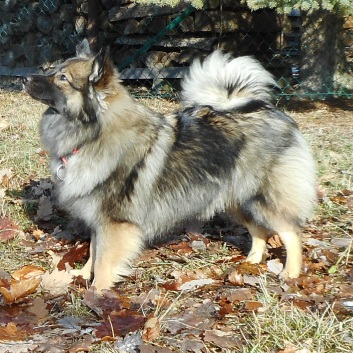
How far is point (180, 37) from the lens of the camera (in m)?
8.10

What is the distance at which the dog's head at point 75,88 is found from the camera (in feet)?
10.1

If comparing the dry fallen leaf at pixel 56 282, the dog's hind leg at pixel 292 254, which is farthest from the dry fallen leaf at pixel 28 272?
the dog's hind leg at pixel 292 254

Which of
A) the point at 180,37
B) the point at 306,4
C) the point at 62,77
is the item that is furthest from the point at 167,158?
the point at 180,37

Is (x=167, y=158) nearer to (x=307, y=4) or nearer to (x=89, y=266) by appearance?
(x=89, y=266)

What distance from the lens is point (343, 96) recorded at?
7387 millimetres

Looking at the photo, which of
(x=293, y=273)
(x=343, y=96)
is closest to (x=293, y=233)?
(x=293, y=273)

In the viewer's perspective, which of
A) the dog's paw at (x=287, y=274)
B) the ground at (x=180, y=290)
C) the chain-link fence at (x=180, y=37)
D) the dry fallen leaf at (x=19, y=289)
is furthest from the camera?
the chain-link fence at (x=180, y=37)

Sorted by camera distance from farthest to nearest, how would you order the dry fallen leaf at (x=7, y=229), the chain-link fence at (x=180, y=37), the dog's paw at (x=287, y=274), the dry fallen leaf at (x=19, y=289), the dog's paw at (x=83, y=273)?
the chain-link fence at (x=180, y=37) < the dry fallen leaf at (x=7, y=229) < the dog's paw at (x=83, y=273) < the dog's paw at (x=287, y=274) < the dry fallen leaf at (x=19, y=289)

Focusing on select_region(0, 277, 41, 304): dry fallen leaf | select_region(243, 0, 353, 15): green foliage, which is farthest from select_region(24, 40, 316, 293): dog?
select_region(243, 0, 353, 15): green foliage

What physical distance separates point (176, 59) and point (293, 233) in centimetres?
528

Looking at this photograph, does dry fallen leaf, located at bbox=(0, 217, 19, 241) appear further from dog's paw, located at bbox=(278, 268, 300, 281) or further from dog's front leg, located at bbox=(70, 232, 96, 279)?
dog's paw, located at bbox=(278, 268, 300, 281)

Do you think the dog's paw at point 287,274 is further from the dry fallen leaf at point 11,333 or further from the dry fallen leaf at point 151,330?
the dry fallen leaf at point 11,333

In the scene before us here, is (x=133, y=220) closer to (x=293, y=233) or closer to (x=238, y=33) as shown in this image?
(x=293, y=233)

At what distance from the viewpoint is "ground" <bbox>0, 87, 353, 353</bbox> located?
2.41 metres
